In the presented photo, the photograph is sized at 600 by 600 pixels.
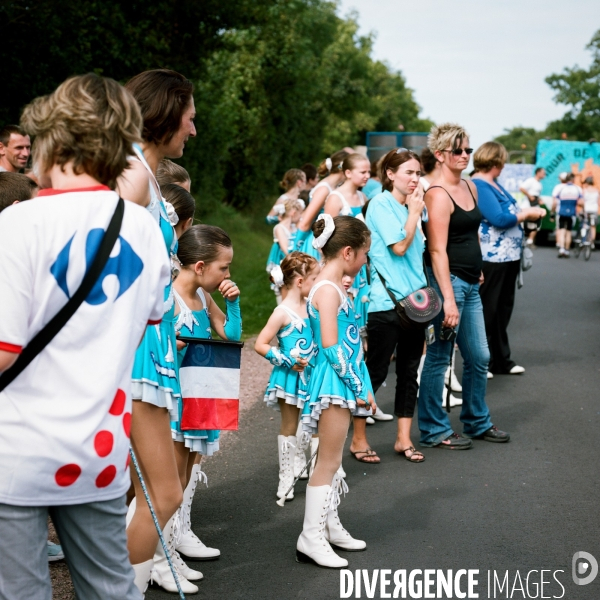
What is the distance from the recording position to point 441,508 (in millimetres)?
5289

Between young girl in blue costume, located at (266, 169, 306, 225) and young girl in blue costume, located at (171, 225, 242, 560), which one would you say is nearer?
young girl in blue costume, located at (171, 225, 242, 560)

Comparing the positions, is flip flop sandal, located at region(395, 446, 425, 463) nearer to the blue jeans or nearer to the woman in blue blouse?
the blue jeans

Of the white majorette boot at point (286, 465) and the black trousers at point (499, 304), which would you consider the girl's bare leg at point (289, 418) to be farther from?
the black trousers at point (499, 304)

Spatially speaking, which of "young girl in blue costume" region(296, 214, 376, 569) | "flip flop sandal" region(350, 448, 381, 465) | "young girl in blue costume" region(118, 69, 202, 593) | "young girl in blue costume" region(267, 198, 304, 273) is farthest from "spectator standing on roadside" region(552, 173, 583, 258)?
"young girl in blue costume" region(118, 69, 202, 593)

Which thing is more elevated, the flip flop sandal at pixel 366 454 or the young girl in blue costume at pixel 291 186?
the young girl in blue costume at pixel 291 186

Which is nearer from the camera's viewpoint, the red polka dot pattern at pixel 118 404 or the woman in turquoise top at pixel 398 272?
the red polka dot pattern at pixel 118 404

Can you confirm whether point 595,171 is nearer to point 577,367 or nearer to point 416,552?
point 577,367

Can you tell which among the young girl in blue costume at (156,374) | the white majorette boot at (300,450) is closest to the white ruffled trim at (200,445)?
the young girl in blue costume at (156,374)

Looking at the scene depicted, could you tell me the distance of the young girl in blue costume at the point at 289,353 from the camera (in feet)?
17.9

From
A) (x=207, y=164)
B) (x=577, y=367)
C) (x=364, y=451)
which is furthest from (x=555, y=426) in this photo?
(x=207, y=164)

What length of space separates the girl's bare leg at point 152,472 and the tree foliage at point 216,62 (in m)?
10.0

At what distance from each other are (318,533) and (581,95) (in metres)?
76.8

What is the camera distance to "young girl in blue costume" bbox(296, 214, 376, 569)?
4.45 m

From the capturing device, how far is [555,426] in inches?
284
